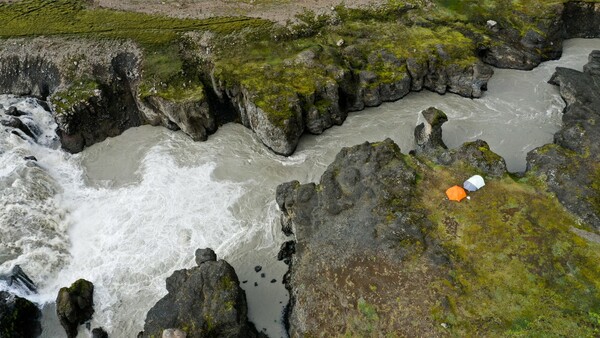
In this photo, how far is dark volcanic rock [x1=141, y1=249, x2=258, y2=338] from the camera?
19.6m

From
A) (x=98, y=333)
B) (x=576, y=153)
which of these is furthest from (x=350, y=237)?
(x=576, y=153)

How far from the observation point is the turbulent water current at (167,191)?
938 inches

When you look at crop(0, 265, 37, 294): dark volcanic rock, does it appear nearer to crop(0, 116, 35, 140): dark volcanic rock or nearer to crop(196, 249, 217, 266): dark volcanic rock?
crop(196, 249, 217, 266): dark volcanic rock

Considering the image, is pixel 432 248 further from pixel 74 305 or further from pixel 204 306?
pixel 74 305

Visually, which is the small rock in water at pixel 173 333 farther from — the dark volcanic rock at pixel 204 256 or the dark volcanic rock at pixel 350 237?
the dark volcanic rock at pixel 350 237

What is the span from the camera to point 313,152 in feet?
97.7

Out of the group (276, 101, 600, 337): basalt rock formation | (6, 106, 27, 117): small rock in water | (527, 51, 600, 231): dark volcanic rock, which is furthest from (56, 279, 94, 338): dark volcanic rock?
(527, 51, 600, 231): dark volcanic rock

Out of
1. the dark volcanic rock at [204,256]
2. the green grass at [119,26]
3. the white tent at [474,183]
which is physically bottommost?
the dark volcanic rock at [204,256]

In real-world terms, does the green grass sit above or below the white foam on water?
above

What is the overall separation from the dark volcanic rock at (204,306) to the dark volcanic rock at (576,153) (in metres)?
17.8

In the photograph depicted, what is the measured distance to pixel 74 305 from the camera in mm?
22047

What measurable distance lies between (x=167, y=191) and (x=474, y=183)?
61.3ft

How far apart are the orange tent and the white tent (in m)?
0.41

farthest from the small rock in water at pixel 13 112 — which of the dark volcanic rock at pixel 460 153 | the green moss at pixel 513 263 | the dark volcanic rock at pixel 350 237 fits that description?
the green moss at pixel 513 263
